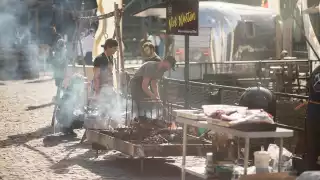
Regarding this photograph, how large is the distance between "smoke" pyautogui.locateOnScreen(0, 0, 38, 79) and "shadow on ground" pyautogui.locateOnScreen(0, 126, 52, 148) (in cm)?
701

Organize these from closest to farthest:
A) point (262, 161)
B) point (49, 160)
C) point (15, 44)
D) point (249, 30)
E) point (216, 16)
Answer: point (262, 161) → point (49, 160) → point (216, 16) → point (15, 44) → point (249, 30)

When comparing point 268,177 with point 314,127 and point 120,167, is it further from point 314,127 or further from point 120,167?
point 120,167

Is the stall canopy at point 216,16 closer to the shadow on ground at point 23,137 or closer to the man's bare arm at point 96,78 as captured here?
the shadow on ground at point 23,137

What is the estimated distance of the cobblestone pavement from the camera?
850 cm

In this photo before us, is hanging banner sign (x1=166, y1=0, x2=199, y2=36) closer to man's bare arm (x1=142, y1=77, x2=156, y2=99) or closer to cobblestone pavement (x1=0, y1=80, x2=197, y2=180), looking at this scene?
man's bare arm (x1=142, y1=77, x2=156, y2=99)

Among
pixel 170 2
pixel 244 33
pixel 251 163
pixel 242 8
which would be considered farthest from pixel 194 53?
pixel 251 163

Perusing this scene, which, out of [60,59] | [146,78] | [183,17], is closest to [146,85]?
[146,78]

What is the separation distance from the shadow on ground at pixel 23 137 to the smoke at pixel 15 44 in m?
7.01

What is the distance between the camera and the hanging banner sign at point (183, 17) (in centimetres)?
899

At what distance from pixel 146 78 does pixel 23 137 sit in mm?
3381

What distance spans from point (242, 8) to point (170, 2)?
12533 mm

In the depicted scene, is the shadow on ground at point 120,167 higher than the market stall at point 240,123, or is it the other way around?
the market stall at point 240,123

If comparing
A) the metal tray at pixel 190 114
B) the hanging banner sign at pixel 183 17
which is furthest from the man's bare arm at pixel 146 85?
the metal tray at pixel 190 114

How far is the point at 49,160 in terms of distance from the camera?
9.63 meters
